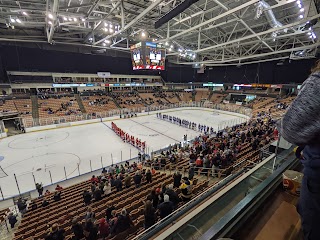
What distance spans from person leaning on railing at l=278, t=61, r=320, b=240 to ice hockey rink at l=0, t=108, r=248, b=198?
11495 millimetres

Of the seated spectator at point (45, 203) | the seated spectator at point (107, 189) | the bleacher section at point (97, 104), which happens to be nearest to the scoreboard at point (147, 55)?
the bleacher section at point (97, 104)

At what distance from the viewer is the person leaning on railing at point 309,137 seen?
815 mm

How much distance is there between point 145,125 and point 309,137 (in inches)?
849

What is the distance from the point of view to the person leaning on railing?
0.82 meters

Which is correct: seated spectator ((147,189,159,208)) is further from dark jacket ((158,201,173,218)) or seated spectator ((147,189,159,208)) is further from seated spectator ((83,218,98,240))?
seated spectator ((83,218,98,240))

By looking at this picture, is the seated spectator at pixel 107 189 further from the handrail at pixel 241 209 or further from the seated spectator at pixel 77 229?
the handrail at pixel 241 209

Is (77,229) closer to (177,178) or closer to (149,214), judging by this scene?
(149,214)

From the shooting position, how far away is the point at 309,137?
2.82 feet

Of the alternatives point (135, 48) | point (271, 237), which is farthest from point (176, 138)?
point (271, 237)

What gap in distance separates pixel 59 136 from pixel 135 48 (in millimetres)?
12572

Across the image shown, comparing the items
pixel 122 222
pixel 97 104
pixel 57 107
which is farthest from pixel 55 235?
pixel 97 104

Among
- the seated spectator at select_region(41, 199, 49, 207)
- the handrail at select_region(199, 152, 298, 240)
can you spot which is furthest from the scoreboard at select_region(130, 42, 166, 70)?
the handrail at select_region(199, 152, 298, 240)

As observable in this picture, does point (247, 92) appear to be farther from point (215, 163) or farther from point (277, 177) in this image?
point (277, 177)

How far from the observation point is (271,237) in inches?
62.5
